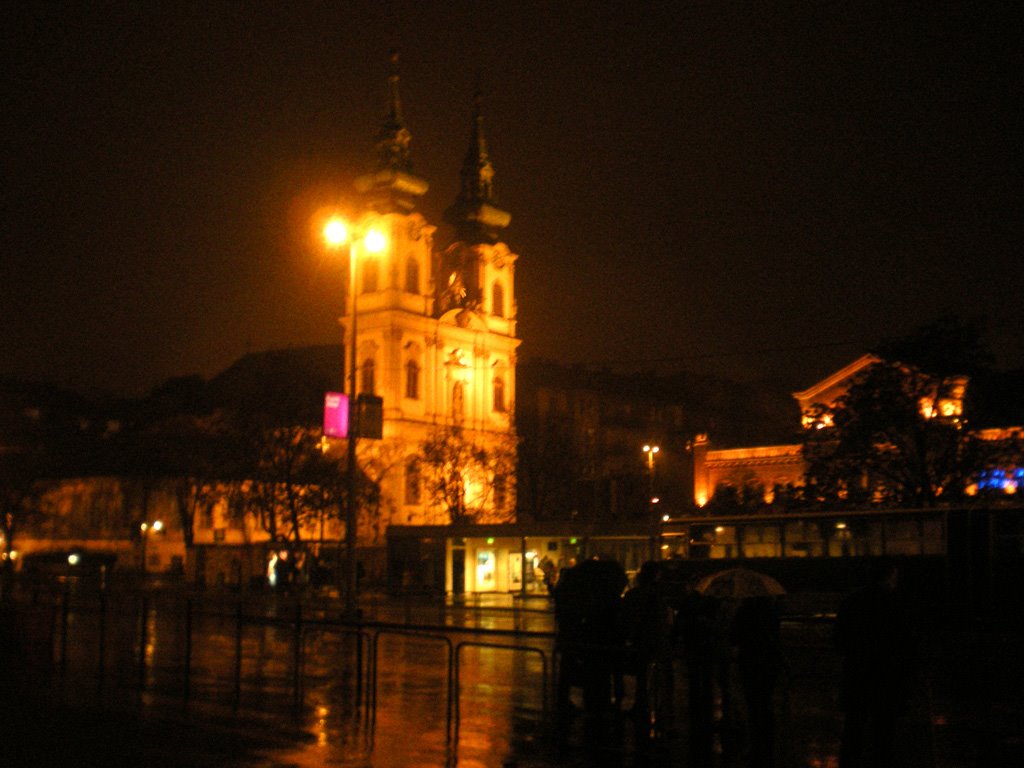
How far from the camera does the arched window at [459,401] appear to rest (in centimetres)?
9656

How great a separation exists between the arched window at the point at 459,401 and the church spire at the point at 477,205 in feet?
44.6

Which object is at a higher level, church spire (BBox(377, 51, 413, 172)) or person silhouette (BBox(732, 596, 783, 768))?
church spire (BBox(377, 51, 413, 172))

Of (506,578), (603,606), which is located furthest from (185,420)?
(603,606)

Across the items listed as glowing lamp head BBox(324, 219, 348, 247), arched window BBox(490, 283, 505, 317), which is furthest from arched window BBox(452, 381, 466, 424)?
glowing lamp head BBox(324, 219, 348, 247)

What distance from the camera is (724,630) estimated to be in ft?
46.6

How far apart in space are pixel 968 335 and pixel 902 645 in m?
33.8

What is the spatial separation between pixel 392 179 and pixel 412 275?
7383 millimetres

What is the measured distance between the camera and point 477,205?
349 ft

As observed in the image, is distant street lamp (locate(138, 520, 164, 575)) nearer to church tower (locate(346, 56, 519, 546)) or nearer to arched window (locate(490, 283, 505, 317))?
church tower (locate(346, 56, 519, 546))

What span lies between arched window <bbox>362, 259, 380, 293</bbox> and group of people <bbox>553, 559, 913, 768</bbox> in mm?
81758

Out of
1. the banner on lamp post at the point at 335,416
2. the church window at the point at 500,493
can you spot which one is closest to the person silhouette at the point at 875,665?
the banner on lamp post at the point at 335,416

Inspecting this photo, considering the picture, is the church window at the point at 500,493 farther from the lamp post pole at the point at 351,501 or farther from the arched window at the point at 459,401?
the lamp post pole at the point at 351,501

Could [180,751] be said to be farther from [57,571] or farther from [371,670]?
[57,571]

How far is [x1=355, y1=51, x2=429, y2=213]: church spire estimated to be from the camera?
3824 inches
